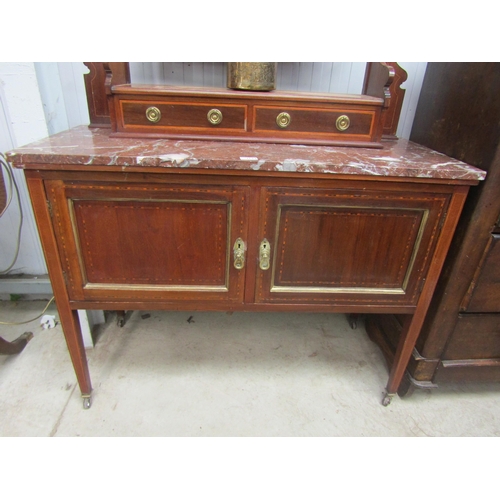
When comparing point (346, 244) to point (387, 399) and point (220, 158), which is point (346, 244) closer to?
point (220, 158)

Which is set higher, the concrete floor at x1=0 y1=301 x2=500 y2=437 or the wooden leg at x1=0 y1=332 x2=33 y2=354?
Answer: the wooden leg at x1=0 y1=332 x2=33 y2=354

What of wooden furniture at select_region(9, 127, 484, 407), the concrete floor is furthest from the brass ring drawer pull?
the concrete floor

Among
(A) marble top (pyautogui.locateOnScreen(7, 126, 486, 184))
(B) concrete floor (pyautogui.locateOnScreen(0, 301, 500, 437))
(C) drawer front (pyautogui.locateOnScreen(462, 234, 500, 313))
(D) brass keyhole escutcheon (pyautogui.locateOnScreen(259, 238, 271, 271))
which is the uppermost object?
(A) marble top (pyautogui.locateOnScreen(7, 126, 486, 184))

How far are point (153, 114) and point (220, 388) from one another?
1.09 m

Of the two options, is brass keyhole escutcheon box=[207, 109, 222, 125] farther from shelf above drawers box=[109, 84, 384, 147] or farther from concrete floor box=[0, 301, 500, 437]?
concrete floor box=[0, 301, 500, 437]

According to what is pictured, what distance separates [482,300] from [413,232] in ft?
1.37

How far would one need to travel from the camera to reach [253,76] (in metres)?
1.19

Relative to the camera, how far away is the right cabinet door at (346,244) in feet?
3.23

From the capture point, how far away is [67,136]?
3.68 ft

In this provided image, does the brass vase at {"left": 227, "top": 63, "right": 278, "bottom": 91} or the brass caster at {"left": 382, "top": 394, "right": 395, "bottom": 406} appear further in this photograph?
the brass caster at {"left": 382, "top": 394, "right": 395, "bottom": 406}

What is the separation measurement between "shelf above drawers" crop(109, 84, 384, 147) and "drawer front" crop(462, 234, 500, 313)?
513mm

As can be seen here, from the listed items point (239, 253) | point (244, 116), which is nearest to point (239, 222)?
point (239, 253)

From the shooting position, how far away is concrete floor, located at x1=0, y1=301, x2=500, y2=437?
1280mm

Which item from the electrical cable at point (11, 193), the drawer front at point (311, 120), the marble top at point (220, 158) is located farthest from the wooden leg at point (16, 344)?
the drawer front at point (311, 120)
